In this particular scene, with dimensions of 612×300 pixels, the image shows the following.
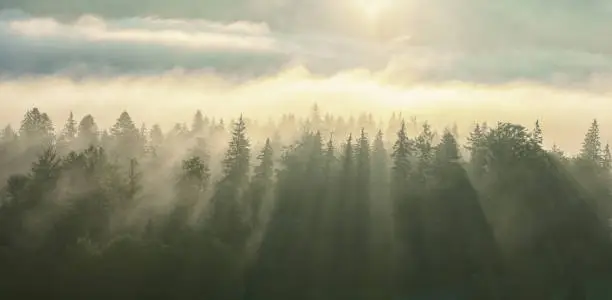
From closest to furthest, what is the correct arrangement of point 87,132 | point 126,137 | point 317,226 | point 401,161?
point 317,226, point 401,161, point 126,137, point 87,132

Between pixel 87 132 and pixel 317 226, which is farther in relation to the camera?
pixel 87 132

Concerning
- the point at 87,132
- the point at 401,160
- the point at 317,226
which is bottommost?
the point at 317,226

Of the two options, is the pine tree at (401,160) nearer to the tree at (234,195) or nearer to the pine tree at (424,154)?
the pine tree at (424,154)

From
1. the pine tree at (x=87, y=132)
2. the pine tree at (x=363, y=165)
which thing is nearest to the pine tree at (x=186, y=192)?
the pine tree at (x=363, y=165)

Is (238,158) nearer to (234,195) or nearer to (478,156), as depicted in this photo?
(234,195)

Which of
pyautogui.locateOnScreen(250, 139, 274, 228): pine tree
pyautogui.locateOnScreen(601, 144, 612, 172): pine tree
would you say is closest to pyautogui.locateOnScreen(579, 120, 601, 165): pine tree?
pyautogui.locateOnScreen(601, 144, 612, 172): pine tree

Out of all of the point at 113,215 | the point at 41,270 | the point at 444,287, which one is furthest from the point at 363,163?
the point at 41,270

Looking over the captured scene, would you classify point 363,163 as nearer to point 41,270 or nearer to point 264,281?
point 264,281

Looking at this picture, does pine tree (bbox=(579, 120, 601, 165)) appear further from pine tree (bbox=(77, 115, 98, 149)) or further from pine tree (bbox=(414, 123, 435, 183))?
pine tree (bbox=(77, 115, 98, 149))

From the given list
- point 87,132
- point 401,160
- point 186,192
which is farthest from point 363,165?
point 87,132
